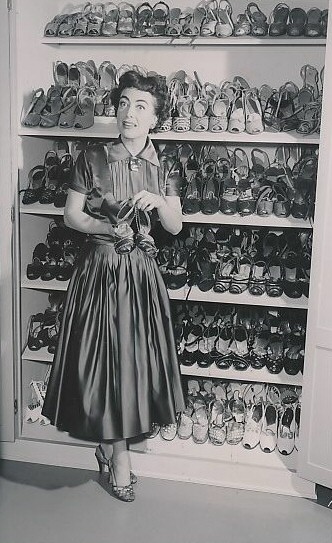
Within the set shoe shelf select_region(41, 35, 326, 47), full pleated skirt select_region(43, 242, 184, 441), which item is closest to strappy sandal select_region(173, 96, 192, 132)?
shoe shelf select_region(41, 35, 326, 47)

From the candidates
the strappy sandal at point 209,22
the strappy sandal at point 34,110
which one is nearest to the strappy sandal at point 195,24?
the strappy sandal at point 209,22

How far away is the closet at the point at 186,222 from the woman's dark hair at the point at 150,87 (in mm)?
112

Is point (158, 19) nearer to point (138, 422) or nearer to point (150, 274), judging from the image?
point (150, 274)

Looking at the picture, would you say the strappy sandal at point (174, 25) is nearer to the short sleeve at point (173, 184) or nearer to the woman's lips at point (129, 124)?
the woman's lips at point (129, 124)

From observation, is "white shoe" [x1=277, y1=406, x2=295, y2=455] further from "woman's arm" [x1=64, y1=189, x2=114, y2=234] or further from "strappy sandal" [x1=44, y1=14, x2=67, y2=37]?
"strappy sandal" [x1=44, y1=14, x2=67, y2=37]

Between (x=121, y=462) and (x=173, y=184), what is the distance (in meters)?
1.33

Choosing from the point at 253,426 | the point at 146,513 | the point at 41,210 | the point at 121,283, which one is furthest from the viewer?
the point at 253,426

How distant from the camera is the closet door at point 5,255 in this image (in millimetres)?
3484

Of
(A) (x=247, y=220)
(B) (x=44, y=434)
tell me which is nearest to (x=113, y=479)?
(B) (x=44, y=434)

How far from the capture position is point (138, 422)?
11.4 ft

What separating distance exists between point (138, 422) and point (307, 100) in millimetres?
1704

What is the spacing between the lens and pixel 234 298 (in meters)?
3.59

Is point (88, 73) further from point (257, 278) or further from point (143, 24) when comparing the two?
point (257, 278)

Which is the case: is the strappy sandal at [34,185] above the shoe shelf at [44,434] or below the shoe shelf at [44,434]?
above
